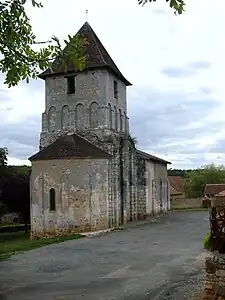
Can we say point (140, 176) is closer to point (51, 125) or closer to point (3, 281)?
point (51, 125)

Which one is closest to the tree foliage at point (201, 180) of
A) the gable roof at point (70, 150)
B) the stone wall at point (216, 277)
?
the gable roof at point (70, 150)

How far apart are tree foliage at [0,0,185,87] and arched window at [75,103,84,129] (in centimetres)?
2438

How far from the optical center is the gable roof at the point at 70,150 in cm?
2750

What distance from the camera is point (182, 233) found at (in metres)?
24.7

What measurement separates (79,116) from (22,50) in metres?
24.7

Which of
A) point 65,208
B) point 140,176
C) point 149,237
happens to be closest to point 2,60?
point 149,237

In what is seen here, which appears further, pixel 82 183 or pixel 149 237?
pixel 82 183

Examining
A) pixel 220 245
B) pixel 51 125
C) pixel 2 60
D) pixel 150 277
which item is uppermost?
pixel 51 125

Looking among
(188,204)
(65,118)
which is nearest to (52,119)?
(65,118)

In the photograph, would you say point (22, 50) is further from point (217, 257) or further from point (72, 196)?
point (72, 196)

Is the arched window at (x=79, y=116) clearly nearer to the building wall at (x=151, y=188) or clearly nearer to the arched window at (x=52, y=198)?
the arched window at (x=52, y=198)

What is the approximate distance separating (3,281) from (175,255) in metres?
7.07

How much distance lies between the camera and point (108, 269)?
14617 mm

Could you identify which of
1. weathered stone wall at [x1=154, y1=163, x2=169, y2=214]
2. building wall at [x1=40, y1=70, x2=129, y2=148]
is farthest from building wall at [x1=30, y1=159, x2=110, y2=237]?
weathered stone wall at [x1=154, y1=163, x2=169, y2=214]
